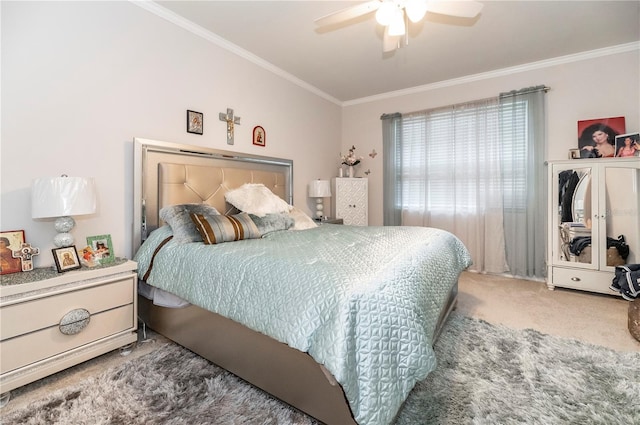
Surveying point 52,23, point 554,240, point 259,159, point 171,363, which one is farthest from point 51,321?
point 554,240

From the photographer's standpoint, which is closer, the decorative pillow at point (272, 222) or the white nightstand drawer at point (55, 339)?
the white nightstand drawer at point (55, 339)

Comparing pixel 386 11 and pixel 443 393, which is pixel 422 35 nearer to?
pixel 386 11

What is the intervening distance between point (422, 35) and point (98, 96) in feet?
9.36

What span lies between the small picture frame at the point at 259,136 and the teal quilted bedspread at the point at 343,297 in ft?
5.76

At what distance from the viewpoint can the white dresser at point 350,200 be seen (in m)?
4.27

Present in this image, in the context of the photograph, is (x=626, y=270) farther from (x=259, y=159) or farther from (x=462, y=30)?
(x=259, y=159)

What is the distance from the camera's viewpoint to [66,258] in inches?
68.4

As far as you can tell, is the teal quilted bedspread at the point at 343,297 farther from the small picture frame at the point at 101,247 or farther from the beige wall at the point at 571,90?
the beige wall at the point at 571,90

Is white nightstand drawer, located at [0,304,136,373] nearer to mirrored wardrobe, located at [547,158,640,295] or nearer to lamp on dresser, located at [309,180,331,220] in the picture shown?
lamp on dresser, located at [309,180,331,220]

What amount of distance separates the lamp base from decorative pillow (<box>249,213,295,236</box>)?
3.93ft

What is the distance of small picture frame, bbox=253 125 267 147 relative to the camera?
333 cm

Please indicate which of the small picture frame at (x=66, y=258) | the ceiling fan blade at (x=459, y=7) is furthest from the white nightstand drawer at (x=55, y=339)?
the ceiling fan blade at (x=459, y=7)

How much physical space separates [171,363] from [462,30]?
3602 mm

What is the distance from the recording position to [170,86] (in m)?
2.52
